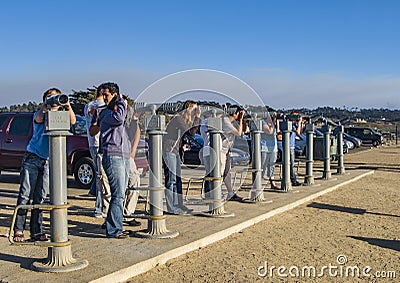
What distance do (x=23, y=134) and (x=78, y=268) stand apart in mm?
8356

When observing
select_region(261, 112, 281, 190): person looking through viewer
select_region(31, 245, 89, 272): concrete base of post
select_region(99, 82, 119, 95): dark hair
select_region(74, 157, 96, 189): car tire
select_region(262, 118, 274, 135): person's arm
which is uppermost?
select_region(99, 82, 119, 95): dark hair

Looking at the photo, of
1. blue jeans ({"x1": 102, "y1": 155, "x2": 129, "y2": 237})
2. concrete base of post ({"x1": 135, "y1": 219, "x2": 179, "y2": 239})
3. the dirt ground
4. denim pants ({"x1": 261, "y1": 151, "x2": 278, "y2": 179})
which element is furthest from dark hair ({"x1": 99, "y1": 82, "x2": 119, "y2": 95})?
denim pants ({"x1": 261, "y1": 151, "x2": 278, "y2": 179})

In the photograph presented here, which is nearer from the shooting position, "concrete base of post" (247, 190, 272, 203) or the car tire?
"concrete base of post" (247, 190, 272, 203)

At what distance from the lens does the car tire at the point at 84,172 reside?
38.7ft

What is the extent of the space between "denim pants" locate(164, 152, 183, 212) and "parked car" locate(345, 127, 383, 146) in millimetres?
39137

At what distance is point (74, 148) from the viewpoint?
12.0 metres

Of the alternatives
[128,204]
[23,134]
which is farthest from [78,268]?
[23,134]

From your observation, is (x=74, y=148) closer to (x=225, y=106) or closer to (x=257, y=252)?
(x=225, y=106)

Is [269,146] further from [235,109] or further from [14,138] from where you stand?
[14,138]

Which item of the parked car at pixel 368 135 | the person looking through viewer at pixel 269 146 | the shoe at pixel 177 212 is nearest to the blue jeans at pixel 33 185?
the shoe at pixel 177 212

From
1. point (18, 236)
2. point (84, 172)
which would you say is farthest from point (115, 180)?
point (84, 172)

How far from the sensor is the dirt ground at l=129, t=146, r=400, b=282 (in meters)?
5.60

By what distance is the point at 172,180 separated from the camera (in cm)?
846

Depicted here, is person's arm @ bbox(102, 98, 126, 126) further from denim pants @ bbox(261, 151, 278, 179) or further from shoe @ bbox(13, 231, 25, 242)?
denim pants @ bbox(261, 151, 278, 179)
